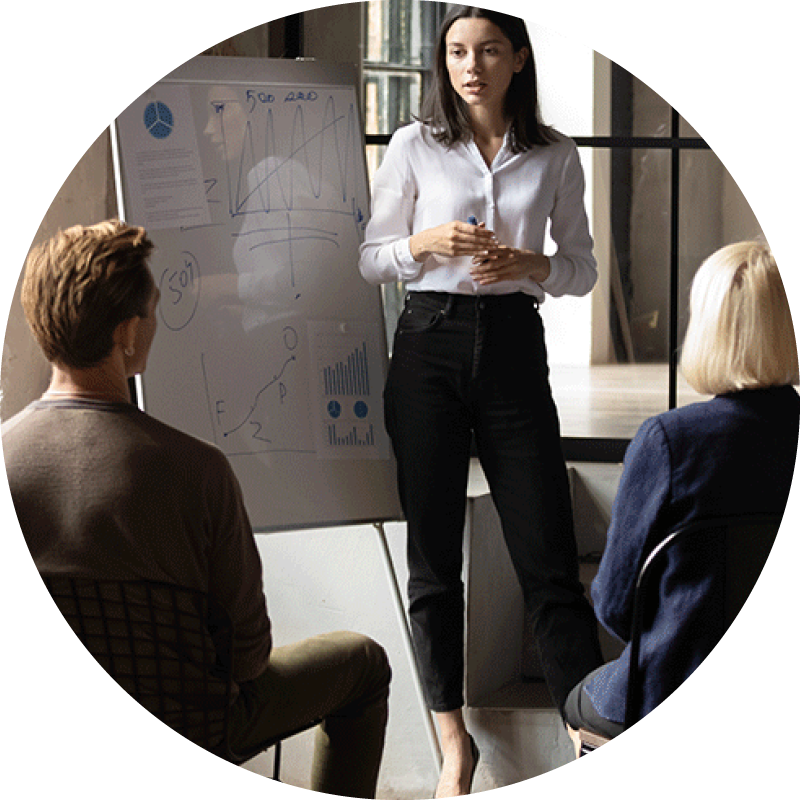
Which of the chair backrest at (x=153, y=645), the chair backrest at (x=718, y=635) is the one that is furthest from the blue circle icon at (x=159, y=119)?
the chair backrest at (x=718, y=635)

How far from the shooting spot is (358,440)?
259 centimetres

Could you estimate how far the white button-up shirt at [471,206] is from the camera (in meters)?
2.39

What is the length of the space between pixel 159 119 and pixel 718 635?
165 centimetres

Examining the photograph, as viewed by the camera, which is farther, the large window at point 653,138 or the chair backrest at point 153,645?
the large window at point 653,138

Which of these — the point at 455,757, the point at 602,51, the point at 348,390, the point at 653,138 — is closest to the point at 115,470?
the point at 348,390

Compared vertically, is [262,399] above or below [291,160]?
below

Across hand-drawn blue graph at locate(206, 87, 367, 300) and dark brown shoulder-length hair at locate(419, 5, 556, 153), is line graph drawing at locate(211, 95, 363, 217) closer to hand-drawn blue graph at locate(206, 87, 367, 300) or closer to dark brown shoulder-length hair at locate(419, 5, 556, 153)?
hand-drawn blue graph at locate(206, 87, 367, 300)

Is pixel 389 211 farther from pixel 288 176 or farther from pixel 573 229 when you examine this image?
pixel 573 229

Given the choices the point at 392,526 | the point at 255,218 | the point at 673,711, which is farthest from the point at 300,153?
the point at 673,711

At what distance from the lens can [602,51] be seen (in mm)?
3270

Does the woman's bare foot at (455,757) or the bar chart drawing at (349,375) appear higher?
the bar chart drawing at (349,375)

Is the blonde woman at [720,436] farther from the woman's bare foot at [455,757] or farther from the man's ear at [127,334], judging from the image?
the woman's bare foot at [455,757]

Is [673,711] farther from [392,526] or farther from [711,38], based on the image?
[711,38]

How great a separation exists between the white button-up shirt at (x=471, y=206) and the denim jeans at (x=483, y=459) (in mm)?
70
